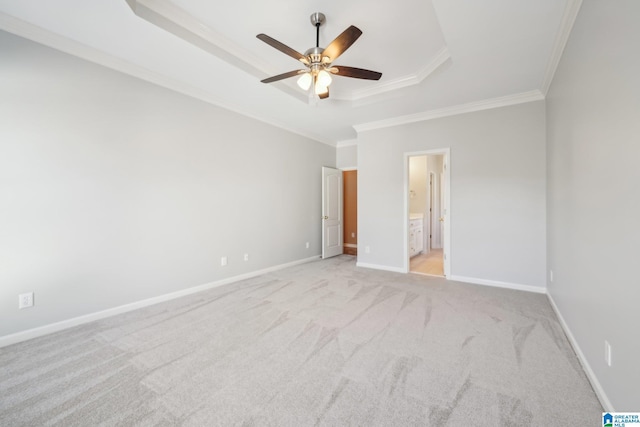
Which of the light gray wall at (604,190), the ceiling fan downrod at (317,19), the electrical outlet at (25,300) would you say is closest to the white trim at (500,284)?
the light gray wall at (604,190)

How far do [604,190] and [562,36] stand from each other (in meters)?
1.71

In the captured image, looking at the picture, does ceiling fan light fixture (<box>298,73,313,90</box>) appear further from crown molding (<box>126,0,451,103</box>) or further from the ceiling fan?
crown molding (<box>126,0,451,103</box>)

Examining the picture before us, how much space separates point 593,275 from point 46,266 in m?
4.52

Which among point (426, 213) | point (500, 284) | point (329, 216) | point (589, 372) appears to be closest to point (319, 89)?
point (589, 372)

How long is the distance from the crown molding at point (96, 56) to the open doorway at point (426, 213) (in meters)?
4.02

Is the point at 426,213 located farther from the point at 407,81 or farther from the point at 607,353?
the point at 607,353

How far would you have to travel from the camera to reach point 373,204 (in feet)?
16.2

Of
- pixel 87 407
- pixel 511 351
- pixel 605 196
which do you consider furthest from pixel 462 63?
pixel 87 407

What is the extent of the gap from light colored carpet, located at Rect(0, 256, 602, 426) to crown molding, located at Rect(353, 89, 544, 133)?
9.10ft

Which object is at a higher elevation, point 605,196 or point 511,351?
point 605,196

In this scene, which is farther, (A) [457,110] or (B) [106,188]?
(A) [457,110]

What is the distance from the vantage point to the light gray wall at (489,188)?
3.54m

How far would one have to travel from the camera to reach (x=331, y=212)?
604 centimetres

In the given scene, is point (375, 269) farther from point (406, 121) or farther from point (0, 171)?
point (0, 171)
